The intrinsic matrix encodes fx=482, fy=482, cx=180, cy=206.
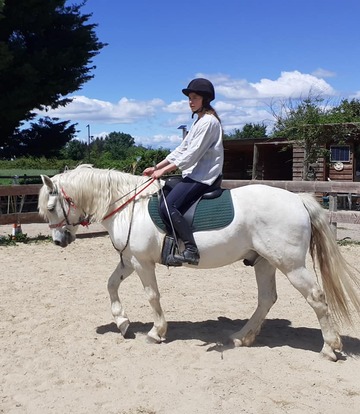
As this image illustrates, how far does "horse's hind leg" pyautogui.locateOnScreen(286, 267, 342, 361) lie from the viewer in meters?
4.15

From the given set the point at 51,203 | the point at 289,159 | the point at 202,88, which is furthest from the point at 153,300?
the point at 289,159

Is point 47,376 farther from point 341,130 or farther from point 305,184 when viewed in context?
point 341,130

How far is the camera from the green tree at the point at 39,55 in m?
16.7

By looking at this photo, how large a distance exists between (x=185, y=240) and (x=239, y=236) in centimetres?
48

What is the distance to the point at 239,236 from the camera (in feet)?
14.1

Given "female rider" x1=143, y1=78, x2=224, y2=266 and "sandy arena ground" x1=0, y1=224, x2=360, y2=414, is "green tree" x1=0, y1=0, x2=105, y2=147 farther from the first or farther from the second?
"female rider" x1=143, y1=78, x2=224, y2=266

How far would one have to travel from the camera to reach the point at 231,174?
84.9 feet

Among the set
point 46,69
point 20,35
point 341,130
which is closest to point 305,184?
point 341,130

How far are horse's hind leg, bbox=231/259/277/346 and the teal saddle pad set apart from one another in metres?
0.69

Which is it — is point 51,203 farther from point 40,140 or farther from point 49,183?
point 40,140

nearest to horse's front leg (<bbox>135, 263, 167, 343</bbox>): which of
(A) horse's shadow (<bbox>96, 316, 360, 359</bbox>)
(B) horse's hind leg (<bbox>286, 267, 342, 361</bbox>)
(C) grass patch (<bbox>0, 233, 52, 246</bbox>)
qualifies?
(A) horse's shadow (<bbox>96, 316, 360, 359</bbox>)

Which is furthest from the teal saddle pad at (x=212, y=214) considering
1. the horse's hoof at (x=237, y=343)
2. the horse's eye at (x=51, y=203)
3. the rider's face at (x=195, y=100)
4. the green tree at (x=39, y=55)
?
the green tree at (x=39, y=55)

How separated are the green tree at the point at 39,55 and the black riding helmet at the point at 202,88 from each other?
1284cm

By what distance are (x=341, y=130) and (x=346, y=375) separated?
15.4 m
